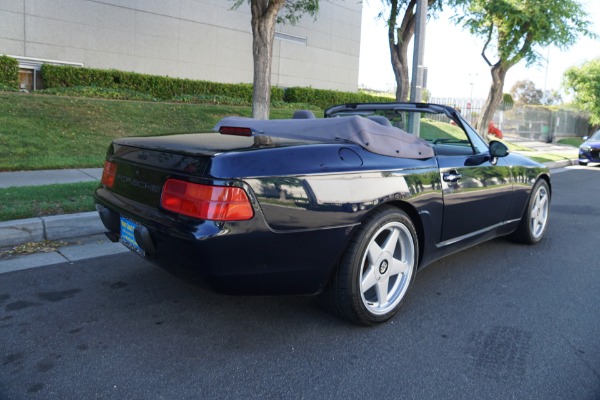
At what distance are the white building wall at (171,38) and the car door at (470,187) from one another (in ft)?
47.0

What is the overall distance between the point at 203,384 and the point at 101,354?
2.20 feet

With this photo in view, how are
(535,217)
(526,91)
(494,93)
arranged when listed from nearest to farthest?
(535,217) < (494,93) < (526,91)

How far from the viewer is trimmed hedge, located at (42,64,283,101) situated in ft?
46.3

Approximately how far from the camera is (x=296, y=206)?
2699mm

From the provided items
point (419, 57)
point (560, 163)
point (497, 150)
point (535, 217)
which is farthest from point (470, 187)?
point (560, 163)

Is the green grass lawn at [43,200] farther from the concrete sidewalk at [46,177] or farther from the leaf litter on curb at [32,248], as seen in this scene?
the concrete sidewalk at [46,177]

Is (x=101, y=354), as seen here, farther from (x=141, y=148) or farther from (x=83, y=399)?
(x=141, y=148)

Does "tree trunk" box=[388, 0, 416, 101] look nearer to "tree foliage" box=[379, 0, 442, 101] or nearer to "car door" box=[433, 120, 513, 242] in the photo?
"tree foliage" box=[379, 0, 442, 101]

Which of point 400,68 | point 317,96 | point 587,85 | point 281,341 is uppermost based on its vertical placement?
point 587,85

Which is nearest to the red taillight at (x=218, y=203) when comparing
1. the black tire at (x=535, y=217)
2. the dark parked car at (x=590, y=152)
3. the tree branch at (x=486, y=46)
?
the black tire at (x=535, y=217)

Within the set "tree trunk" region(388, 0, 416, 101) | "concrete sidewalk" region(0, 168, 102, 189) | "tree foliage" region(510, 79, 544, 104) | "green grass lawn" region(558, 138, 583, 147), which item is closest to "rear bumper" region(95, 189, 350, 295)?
"concrete sidewalk" region(0, 168, 102, 189)

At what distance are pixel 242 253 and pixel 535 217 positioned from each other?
383cm

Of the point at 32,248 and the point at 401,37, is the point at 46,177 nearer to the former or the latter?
the point at 32,248

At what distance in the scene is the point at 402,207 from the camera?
3350 mm
